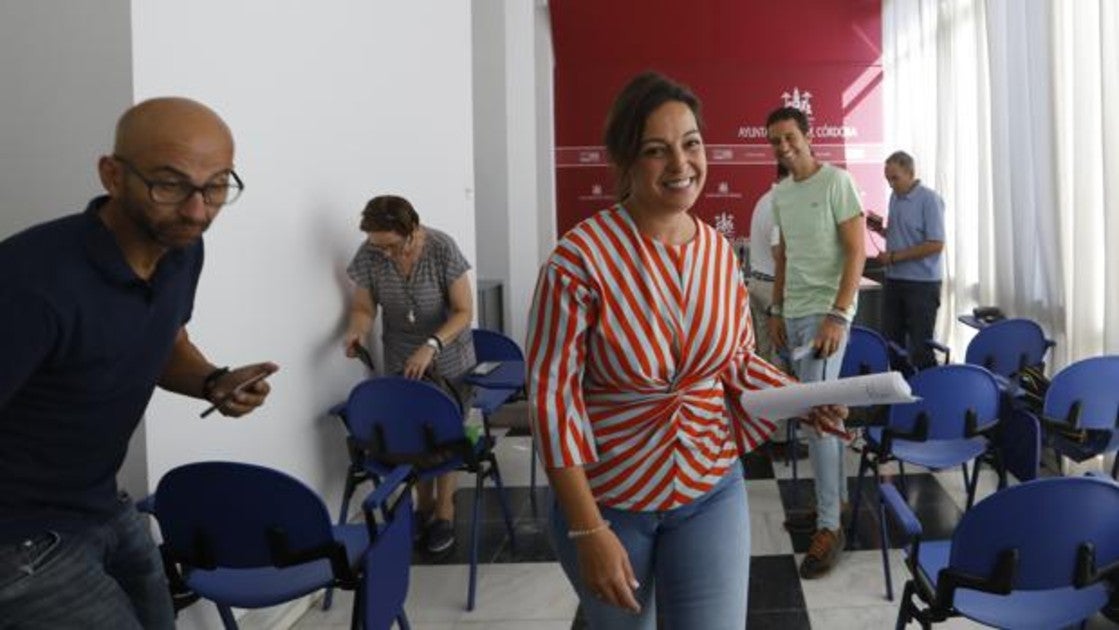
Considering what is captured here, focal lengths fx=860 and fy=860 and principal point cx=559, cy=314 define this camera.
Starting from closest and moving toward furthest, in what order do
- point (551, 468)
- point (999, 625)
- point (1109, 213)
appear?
point (551, 468)
point (999, 625)
point (1109, 213)

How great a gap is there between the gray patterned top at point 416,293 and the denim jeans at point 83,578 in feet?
6.33

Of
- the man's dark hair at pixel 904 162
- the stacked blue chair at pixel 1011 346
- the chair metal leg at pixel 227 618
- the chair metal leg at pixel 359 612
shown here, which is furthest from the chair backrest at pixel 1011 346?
the chair metal leg at pixel 227 618

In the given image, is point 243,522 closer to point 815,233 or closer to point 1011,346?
point 815,233

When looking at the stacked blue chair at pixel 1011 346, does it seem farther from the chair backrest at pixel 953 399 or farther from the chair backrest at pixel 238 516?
the chair backrest at pixel 238 516

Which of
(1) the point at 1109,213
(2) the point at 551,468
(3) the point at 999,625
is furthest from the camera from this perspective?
(1) the point at 1109,213

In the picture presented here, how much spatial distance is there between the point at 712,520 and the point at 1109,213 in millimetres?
2981

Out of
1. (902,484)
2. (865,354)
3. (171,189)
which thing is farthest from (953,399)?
(171,189)

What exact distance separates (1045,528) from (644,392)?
935 millimetres

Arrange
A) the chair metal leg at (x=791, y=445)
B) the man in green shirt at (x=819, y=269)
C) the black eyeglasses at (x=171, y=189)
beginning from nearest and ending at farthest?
the black eyeglasses at (x=171, y=189)
the man in green shirt at (x=819, y=269)
the chair metal leg at (x=791, y=445)

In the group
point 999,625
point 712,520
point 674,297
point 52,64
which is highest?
point 52,64

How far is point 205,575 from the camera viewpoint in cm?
219

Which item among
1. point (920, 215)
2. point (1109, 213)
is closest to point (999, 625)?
point (1109, 213)

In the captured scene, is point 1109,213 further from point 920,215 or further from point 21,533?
point 21,533

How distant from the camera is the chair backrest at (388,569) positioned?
201cm
